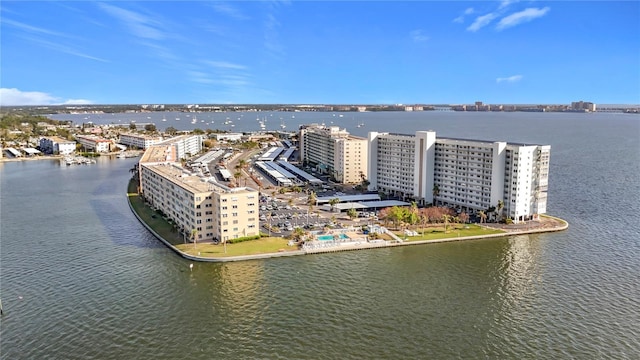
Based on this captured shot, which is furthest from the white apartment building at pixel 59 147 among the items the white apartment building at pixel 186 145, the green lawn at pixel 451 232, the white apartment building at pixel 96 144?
the green lawn at pixel 451 232

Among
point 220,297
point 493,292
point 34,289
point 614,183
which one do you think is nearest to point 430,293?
point 493,292

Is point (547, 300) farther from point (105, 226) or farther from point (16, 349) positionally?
point (105, 226)

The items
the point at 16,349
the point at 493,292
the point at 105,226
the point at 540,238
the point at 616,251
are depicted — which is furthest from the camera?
the point at 105,226

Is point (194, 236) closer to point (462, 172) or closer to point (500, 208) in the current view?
point (462, 172)

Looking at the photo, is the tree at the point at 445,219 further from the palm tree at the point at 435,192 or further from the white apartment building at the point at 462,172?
the palm tree at the point at 435,192

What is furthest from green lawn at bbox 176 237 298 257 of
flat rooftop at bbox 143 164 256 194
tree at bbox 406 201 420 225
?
tree at bbox 406 201 420 225

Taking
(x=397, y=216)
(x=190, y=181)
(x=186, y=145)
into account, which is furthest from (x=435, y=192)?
(x=186, y=145)
